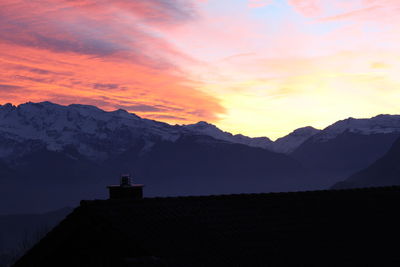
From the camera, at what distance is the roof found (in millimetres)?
21766

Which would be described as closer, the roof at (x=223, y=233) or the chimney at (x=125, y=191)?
the roof at (x=223, y=233)

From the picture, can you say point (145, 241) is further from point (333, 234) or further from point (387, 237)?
point (387, 237)

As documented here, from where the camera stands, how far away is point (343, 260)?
22859 millimetres

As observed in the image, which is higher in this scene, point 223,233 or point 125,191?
point 125,191

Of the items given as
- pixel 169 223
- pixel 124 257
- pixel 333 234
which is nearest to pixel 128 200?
pixel 169 223

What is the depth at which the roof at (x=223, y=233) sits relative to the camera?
21766 millimetres

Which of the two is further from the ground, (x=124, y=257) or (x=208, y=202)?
(x=208, y=202)

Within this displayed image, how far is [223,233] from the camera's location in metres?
23.7

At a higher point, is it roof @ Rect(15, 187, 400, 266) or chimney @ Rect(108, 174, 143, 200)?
chimney @ Rect(108, 174, 143, 200)

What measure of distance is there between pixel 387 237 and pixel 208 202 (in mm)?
7541

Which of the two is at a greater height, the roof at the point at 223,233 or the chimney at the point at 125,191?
the chimney at the point at 125,191

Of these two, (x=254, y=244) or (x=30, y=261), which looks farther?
(x=30, y=261)

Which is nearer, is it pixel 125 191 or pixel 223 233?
pixel 223 233

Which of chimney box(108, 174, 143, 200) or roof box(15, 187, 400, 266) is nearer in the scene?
roof box(15, 187, 400, 266)
